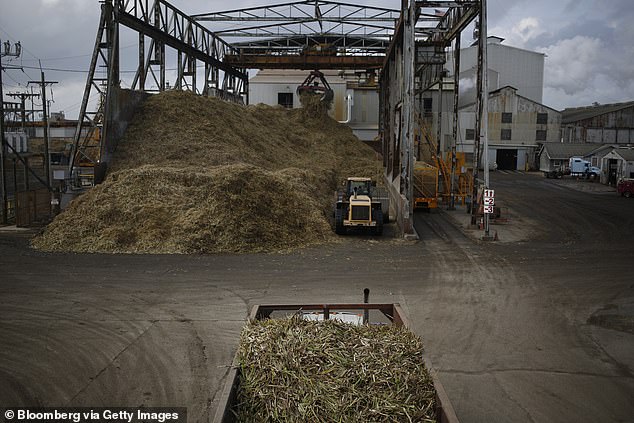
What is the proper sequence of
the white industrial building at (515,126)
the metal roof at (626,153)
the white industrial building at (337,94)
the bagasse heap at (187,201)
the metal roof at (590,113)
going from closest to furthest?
1. the bagasse heap at (187,201)
2. the metal roof at (626,153)
3. the white industrial building at (337,94)
4. the white industrial building at (515,126)
5. the metal roof at (590,113)

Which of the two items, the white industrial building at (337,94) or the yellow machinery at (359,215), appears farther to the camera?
the white industrial building at (337,94)

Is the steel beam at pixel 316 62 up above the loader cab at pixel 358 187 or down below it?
above

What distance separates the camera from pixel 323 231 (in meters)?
21.5

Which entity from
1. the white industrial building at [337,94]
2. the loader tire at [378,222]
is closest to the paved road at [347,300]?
the loader tire at [378,222]

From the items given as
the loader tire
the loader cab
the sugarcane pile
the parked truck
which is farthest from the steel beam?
the sugarcane pile

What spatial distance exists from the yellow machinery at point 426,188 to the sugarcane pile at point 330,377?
24502 mm

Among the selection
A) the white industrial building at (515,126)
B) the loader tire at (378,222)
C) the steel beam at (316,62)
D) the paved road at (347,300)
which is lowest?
the paved road at (347,300)

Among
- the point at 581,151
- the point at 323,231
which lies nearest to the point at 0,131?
the point at 323,231

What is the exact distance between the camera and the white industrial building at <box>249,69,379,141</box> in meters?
54.7

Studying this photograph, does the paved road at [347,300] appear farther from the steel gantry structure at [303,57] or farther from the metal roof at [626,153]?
the metal roof at [626,153]

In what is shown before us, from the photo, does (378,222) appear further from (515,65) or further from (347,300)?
(515,65)

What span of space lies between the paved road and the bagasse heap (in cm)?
119

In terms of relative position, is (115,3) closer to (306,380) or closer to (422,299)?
(422,299)

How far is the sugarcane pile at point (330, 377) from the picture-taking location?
205 inches
